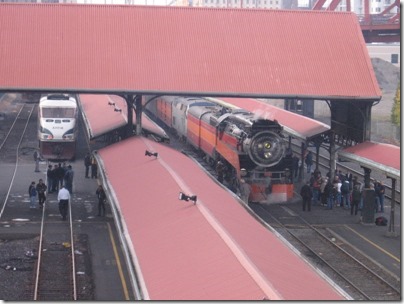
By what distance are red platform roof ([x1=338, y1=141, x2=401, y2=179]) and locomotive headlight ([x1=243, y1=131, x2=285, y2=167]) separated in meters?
2.09

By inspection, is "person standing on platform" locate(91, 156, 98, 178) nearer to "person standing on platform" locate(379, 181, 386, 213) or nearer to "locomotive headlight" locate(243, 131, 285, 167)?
"locomotive headlight" locate(243, 131, 285, 167)

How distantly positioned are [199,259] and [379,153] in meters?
13.7

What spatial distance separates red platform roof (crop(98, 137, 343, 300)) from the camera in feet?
39.6

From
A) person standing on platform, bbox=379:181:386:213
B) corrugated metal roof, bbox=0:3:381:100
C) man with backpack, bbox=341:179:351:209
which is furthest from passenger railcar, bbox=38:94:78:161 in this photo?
person standing on platform, bbox=379:181:386:213

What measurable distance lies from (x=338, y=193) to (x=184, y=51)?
7.42 meters

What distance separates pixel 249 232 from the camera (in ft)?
52.3

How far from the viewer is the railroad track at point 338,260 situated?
19.0 m

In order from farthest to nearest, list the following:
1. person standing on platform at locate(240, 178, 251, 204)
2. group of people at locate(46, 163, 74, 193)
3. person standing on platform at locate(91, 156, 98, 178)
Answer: person standing on platform at locate(91, 156, 98, 178), group of people at locate(46, 163, 74, 193), person standing on platform at locate(240, 178, 251, 204)

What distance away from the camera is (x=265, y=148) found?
95.5 ft

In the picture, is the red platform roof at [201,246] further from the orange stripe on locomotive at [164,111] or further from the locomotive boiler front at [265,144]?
the orange stripe on locomotive at [164,111]

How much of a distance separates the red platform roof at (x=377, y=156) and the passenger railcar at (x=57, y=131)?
47.1ft

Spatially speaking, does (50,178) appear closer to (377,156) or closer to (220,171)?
(220,171)

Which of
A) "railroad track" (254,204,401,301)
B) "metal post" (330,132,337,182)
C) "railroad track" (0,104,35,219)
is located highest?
"metal post" (330,132,337,182)

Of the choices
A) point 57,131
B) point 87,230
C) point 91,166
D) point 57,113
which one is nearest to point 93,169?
point 91,166
